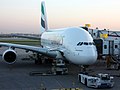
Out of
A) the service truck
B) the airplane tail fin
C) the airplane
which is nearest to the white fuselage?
the airplane

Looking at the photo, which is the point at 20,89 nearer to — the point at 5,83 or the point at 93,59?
the point at 5,83

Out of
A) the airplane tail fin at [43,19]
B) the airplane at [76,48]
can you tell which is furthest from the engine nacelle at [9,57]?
the airplane tail fin at [43,19]

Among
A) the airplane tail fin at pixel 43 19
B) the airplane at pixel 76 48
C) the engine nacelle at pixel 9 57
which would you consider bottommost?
the engine nacelle at pixel 9 57

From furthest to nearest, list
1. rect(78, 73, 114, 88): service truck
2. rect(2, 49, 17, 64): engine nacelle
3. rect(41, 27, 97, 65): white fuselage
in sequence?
rect(2, 49, 17, 64): engine nacelle, rect(41, 27, 97, 65): white fuselage, rect(78, 73, 114, 88): service truck

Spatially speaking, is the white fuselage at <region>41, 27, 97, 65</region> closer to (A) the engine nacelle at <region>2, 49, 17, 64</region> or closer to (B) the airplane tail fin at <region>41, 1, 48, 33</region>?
(A) the engine nacelle at <region>2, 49, 17, 64</region>

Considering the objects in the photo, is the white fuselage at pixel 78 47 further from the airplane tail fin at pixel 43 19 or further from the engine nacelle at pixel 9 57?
the airplane tail fin at pixel 43 19

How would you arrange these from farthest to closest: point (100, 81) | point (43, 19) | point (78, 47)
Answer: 1. point (43, 19)
2. point (78, 47)
3. point (100, 81)

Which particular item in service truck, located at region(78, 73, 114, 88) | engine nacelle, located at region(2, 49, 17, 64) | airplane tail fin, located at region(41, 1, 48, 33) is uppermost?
airplane tail fin, located at region(41, 1, 48, 33)

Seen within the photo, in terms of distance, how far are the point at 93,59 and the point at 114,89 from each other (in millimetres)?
3043

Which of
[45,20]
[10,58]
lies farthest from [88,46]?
[45,20]

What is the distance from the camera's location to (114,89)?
50.6 feet

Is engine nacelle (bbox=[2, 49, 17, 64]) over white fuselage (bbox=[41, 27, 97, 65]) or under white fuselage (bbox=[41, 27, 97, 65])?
under

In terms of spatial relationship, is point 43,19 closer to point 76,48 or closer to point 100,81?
point 76,48

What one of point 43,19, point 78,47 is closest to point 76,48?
point 78,47
